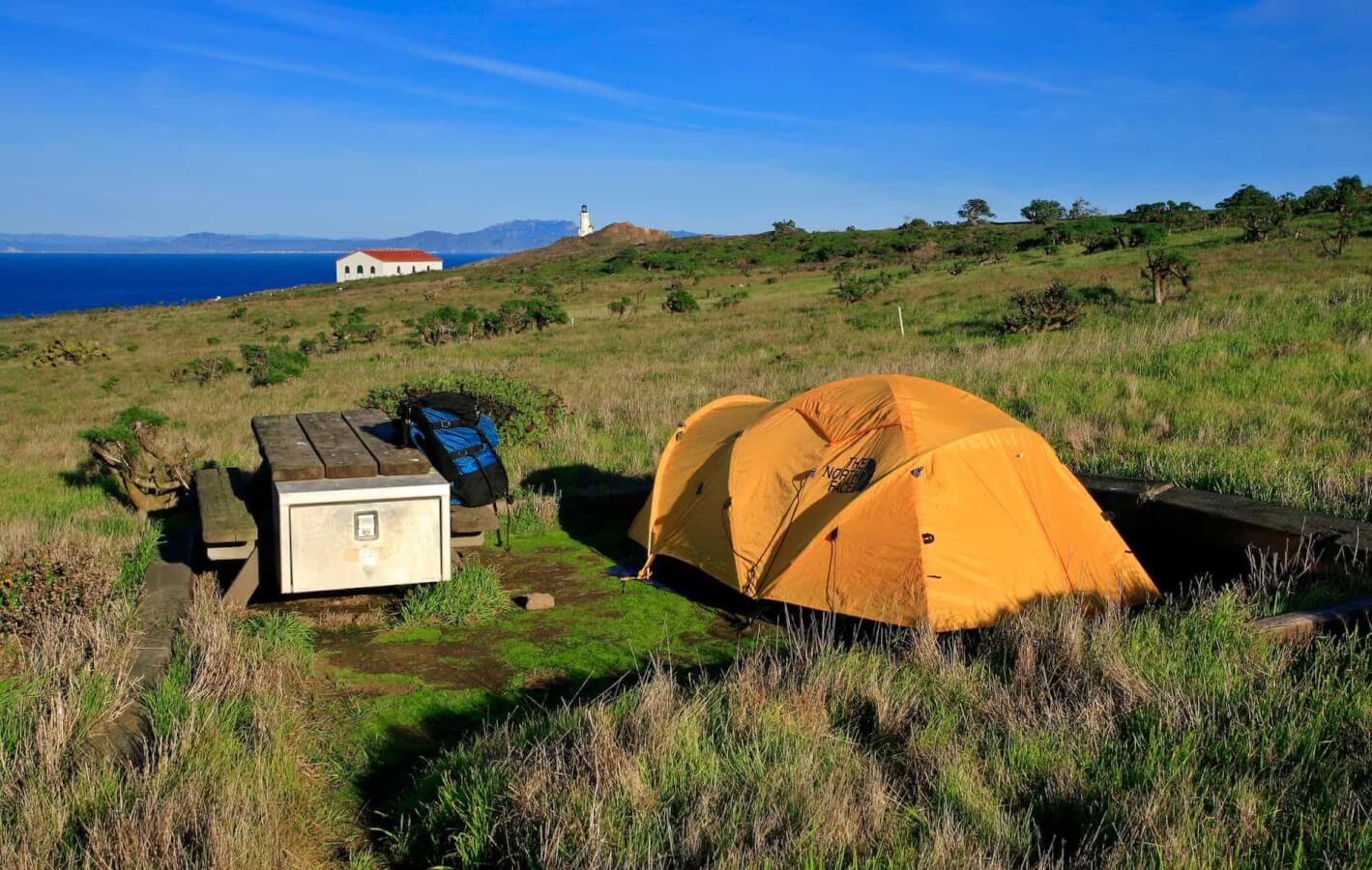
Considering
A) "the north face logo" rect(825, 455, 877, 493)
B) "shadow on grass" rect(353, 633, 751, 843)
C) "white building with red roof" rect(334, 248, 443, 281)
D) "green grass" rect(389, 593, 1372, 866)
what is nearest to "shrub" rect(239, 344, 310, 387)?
"the north face logo" rect(825, 455, 877, 493)

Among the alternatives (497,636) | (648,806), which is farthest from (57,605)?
(648,806)

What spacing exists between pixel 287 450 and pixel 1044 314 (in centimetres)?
1652

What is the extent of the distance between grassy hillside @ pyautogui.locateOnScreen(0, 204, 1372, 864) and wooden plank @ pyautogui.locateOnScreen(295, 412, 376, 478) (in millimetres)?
1326

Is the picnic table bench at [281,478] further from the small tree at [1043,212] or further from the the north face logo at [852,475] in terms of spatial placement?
the small tree at [1043,212]

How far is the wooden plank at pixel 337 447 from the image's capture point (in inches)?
242

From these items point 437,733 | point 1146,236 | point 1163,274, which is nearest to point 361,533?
point 437,733

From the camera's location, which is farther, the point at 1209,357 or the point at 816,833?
the point at 1209,357

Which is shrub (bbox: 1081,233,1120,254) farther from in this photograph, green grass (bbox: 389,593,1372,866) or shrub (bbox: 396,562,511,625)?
green grass (bbox: 389,593,1372,866)

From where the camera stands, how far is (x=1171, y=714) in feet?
13.8

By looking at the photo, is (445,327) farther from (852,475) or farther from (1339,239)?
(852,475)

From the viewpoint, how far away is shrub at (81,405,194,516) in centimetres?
908

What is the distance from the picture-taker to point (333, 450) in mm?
6652

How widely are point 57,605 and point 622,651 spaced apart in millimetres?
2974

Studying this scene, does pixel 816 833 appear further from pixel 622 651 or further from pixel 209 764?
pixel 622 651
